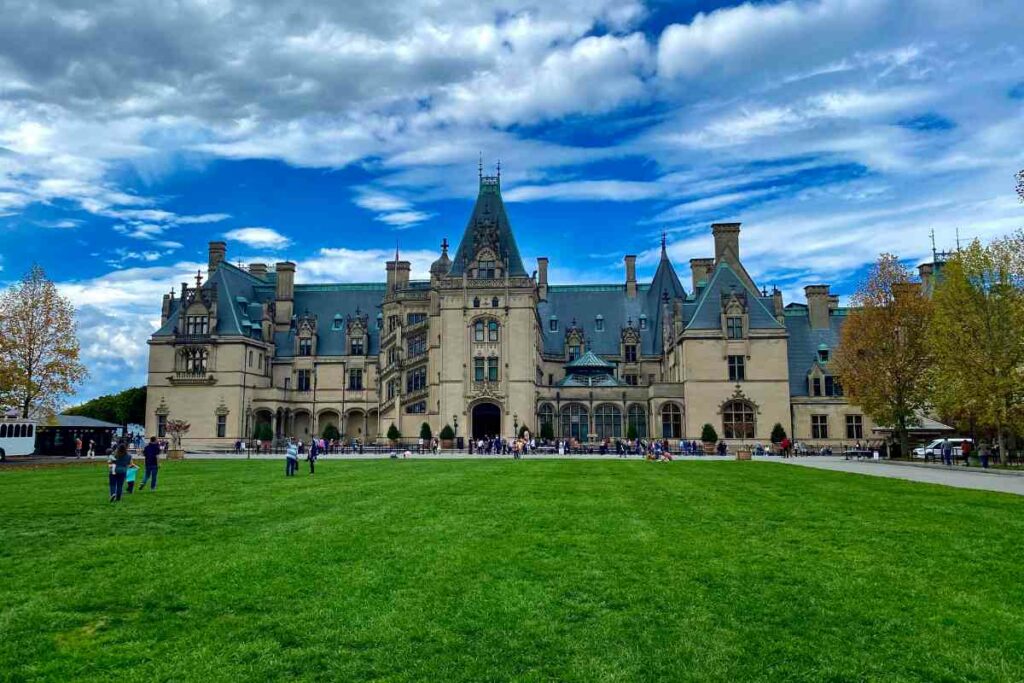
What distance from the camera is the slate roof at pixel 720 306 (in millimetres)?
68375

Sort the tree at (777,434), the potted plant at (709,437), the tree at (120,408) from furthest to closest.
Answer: the tree at (120,408) < the tree at (777,434) < the potted plant at (709,437)

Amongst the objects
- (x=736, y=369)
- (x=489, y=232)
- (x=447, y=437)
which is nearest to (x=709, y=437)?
(x=736, y=369)

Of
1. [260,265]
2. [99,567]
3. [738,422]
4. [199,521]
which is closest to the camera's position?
[99,567]

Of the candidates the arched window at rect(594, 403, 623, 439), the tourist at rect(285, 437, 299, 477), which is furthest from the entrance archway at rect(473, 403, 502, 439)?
the tourist at rect(285, 437, 299, 477)

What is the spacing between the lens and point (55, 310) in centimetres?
5434

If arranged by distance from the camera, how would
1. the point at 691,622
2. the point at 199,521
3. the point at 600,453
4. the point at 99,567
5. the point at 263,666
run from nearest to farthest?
the point at 263,666 → the point at 691,622 → the point at 99,567 → the point at 199,521 → the point at 600,453

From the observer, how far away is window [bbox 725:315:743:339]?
2682 inches

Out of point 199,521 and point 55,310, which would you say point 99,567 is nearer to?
point 199,521

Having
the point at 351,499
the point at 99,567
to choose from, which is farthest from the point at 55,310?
the point at 99,567

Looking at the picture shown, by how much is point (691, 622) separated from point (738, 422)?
6043 cm

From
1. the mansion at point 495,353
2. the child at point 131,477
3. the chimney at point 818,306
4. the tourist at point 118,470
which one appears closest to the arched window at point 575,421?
the mansion at point 495,353

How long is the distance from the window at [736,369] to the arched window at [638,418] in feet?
28.4

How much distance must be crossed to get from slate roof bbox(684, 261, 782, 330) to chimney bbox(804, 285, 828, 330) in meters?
5.73

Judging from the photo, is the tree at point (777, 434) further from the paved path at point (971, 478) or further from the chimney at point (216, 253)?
the chimney at point (216, 253)
